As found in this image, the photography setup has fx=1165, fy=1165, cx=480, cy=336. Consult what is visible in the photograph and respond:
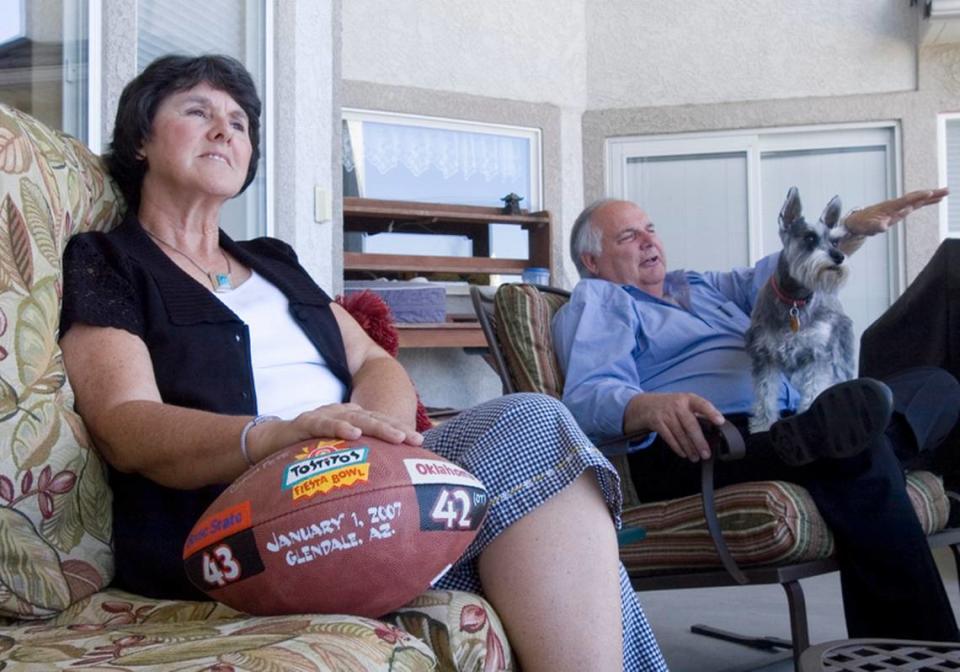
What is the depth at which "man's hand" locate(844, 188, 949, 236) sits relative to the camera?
9.80 feet

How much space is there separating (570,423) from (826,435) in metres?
0.91

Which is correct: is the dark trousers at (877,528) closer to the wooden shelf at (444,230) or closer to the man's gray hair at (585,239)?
the man's gray hair at (585,239)

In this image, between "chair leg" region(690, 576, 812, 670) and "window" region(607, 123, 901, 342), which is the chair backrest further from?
"window" region(607, 123, 901, 342)

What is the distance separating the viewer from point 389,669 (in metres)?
1.22

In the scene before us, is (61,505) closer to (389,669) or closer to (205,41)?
(389,669)

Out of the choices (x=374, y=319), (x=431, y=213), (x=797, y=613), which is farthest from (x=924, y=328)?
(x=431, y=213)

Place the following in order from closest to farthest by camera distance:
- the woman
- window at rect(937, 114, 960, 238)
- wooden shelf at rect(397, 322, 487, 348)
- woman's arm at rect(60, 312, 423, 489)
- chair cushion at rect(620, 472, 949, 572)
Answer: woman's arm at rect(60, 312, 423, 489) < the woman < chair cushion at rect(620, 472, 949, 572) < wooden shelf at rect(397, 322, 487, 348) < window at rect(937, 114, 960, 238)

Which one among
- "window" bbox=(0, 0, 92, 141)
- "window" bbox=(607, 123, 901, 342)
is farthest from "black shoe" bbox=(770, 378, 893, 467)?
"window" bbox=(607, 123, 901, 342)

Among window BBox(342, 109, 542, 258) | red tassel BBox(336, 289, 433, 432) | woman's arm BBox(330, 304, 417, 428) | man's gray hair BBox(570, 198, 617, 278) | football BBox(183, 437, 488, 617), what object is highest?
window BBox(342, 109, 542, 258)

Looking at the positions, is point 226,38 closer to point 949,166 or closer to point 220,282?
point 220,282

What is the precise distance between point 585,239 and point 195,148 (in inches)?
63.6

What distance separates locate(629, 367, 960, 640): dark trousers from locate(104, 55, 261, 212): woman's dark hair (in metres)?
1.33

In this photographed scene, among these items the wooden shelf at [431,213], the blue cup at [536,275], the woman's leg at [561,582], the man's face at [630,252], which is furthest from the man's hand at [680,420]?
the blue cup at [536,275]

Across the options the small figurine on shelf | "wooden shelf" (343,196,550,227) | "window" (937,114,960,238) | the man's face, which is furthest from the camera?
"window" (937,114,960,238)
